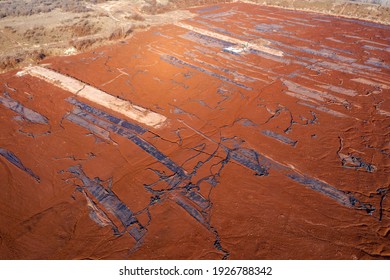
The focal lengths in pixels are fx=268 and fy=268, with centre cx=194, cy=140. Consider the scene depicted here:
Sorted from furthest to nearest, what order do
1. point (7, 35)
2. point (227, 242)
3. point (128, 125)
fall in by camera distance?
point (7, 35)
point (128, 125)
point (227, 242)

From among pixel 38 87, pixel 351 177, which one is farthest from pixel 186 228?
pixel 38 87

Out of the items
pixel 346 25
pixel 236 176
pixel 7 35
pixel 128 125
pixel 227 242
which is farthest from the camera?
pixel 346 25

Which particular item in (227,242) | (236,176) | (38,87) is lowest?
(227,242)

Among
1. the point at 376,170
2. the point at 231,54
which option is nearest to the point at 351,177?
the point at 376,170

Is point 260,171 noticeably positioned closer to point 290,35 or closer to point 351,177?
point 351,177

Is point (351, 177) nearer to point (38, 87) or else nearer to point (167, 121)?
point (167, 121)

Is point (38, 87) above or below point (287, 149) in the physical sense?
above

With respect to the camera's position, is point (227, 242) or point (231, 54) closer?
point (227, 242)
